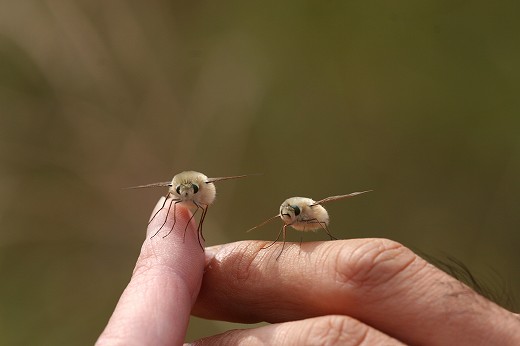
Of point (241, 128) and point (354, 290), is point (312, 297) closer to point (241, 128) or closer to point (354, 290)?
point (354, 290)

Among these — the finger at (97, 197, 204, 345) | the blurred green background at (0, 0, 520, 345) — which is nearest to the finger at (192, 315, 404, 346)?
the finger at (97, 197, 204, 345)

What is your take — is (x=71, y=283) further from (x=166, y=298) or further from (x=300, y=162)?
(x=166, y=298)

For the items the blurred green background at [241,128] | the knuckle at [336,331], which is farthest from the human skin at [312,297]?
the blurred green background at [241,128]

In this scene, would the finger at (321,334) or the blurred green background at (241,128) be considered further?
the blurred green background at (241,128)

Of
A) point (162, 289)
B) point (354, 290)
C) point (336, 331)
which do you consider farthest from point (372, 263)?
point (162, 289)

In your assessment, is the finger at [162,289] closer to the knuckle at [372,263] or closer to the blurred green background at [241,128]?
the knuckle at [372,263]

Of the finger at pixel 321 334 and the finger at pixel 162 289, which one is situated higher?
the finger at pixel 162 289

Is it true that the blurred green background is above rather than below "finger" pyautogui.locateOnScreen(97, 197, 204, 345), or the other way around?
above

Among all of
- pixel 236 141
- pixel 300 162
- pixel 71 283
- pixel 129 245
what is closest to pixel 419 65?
pixel 300 162

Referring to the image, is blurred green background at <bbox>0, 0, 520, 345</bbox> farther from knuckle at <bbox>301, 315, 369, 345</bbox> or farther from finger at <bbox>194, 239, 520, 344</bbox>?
knuckle at <bbox>301, 315, 369, 345</bbox>
